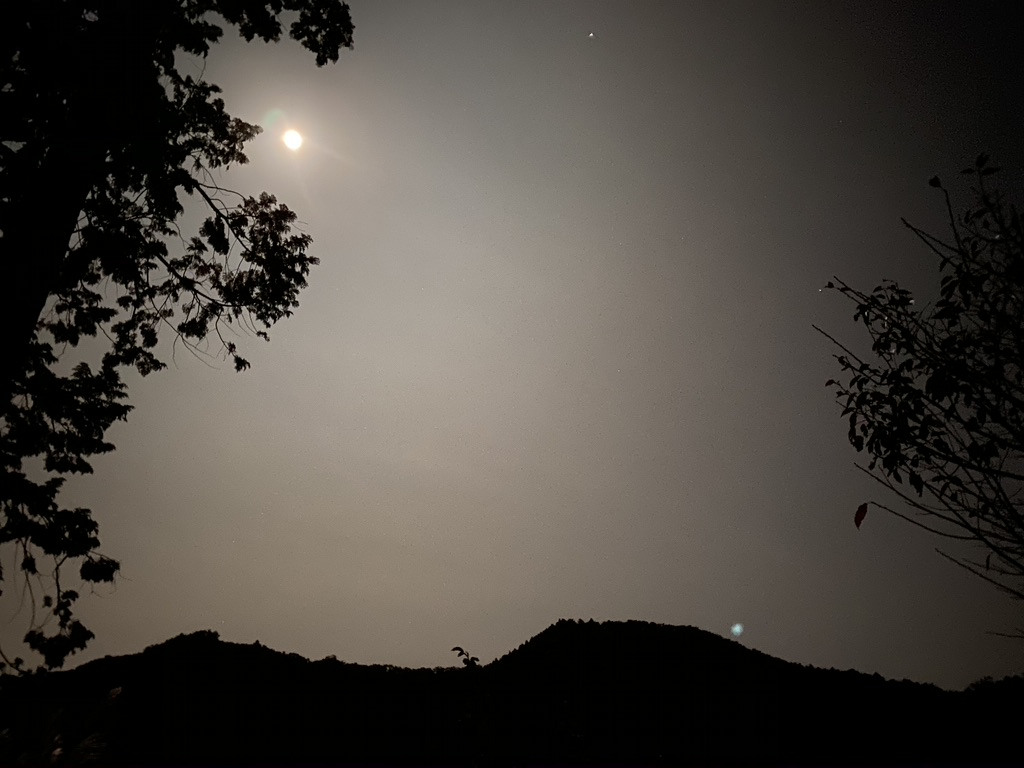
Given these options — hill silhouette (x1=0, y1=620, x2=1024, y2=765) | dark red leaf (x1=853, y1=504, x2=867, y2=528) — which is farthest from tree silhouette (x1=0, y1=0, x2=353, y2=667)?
dark red leaf (x1=853, y1=504, x2=867, y2=528)

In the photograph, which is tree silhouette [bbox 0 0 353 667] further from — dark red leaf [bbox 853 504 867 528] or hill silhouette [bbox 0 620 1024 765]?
dark red leaf [bbox 853 504 867 528]

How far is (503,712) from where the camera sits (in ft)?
27.7

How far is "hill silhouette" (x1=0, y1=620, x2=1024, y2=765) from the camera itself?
6.99 meters

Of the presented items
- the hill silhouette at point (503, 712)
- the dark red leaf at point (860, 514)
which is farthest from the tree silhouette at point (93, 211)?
the dark red leaf at point (860, 514)

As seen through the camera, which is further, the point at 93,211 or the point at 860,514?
the point at 93,211

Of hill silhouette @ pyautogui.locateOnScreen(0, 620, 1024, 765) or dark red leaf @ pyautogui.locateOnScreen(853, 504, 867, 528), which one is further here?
hill silhouette @ pyautogui.locateOnScreen(0, 620, 1024, 765)

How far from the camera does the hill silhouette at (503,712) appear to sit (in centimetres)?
699

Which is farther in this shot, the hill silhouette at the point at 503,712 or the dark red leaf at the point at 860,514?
the hill silhouette at the point at 503,712

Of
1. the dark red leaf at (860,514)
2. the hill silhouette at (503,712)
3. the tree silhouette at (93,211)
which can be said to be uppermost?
the tree silhouette at (93,211)

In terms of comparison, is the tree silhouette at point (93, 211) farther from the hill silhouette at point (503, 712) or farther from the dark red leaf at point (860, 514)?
the dark red leaf at point (860, 514)

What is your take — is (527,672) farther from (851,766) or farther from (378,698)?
(851,766)

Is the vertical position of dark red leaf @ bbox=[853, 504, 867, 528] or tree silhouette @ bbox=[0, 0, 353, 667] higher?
tree silhouette @ bbox=[0, 0, 353, 667]

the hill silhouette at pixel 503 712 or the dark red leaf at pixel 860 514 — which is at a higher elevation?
the dark red leaf at pixel 860 514

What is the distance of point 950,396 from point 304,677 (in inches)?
423
